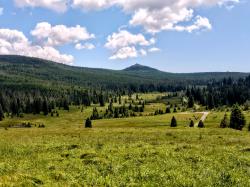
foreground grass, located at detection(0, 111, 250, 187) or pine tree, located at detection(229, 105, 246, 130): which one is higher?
foreground grass, located at detection(0, 111, 250, 187)

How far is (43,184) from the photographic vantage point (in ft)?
65.7

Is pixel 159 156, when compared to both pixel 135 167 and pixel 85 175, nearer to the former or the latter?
pixel 135 167

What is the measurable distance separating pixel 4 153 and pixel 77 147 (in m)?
7.78

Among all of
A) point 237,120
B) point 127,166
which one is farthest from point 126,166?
point 237,120

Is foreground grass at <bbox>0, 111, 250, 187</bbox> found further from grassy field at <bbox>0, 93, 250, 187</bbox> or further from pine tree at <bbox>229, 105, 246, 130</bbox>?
pine tree at <bbox>229, 105, 246, 130</bbox>

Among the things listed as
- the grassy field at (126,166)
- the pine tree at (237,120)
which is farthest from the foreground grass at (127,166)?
the pine tree at (237,120)

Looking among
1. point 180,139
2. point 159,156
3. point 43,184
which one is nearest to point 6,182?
point 43,184

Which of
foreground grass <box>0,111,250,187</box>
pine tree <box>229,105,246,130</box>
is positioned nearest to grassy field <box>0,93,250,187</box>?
foreground grass <box>0,111,250,187</box>

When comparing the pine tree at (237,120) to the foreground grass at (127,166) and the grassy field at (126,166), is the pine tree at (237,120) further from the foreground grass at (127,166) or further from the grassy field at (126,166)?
the foreground grass at (127,166)

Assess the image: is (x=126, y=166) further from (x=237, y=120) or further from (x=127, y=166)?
(x=237, y=120)

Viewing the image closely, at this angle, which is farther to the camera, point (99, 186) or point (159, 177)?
point (159, 177)

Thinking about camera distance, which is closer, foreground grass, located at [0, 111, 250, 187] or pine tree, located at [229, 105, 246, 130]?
foreground grass, located at [0, 111, 250, 187]

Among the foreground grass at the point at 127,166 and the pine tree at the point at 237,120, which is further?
the pine tree at the point at 237,120

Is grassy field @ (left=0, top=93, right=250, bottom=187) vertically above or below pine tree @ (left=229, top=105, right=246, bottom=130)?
above
